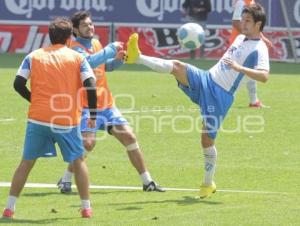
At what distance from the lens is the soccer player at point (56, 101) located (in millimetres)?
10094

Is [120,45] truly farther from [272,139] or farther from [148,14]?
[148,14]

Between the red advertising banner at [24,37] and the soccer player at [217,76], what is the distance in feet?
68.2

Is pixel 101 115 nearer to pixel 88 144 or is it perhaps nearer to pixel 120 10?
pixel 88 144

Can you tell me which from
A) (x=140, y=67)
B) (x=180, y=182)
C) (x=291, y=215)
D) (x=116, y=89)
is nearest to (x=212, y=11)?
(x=140, y=67)

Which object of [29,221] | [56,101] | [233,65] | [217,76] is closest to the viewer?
[29,221]

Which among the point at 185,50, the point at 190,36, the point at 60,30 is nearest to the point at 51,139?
the point at 60,30

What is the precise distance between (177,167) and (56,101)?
395 cm

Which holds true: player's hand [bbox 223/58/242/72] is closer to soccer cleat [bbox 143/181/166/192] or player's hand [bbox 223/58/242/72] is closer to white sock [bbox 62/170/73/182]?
soccer cleat [bbox 143/181/166/192]

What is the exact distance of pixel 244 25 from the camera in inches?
459

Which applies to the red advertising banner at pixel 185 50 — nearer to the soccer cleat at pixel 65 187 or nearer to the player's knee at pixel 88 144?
the player's knee at pixel 88 144

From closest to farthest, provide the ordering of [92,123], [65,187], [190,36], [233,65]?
[92,123], [233,65], [65,187], [190,36]

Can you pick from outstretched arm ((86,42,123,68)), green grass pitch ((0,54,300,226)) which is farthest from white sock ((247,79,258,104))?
outstretched arm ((86,42,123,68))

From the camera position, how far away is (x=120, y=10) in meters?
32.8

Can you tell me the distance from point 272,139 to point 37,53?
22.3ft
